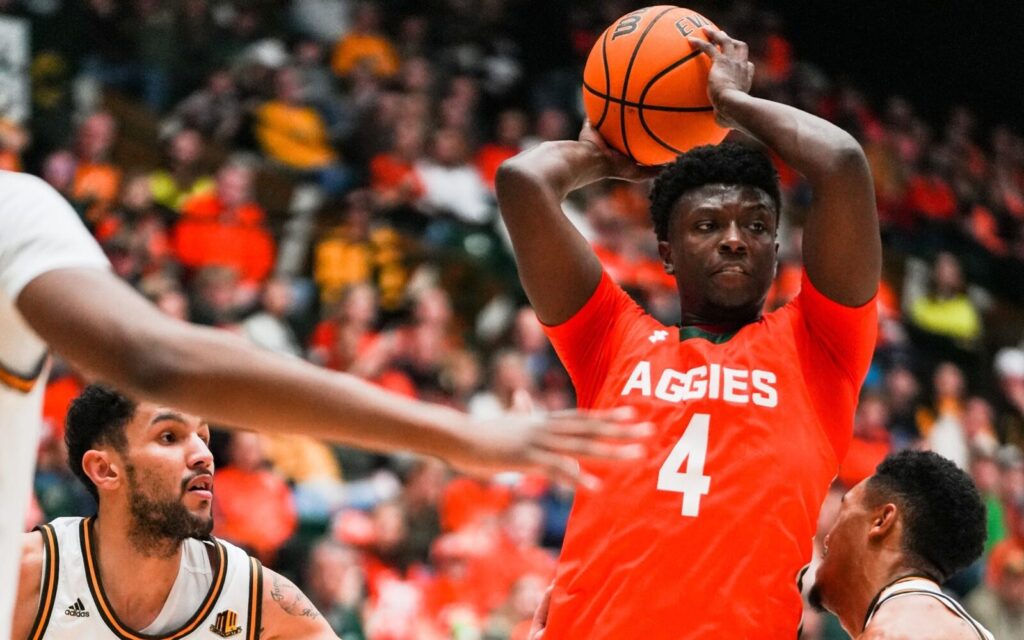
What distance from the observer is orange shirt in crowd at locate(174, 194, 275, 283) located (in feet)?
29.1

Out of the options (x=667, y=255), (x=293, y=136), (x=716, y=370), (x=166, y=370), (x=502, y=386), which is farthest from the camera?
(x=293, y=136)

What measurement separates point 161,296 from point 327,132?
11.0 feet

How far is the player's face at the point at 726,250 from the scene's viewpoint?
3359mm

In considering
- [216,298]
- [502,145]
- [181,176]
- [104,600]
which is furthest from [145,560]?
[502,145]

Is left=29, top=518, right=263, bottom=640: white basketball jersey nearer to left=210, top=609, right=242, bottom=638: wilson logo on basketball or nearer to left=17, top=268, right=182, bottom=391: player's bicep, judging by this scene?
left=210, top=609, right=242, bottom=638: wilson logo on basketball

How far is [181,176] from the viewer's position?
9.27 meters

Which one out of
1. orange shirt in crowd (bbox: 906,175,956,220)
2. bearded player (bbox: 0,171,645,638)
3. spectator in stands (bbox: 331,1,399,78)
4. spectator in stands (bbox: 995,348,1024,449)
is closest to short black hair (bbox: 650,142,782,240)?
bearded player (bbox: 0,171,645,638)

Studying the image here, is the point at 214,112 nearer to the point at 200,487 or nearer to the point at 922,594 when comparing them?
the point at 200,487

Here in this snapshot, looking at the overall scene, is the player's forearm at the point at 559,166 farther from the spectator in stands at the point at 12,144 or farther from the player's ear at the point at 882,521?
the spectator in stands at the point at 12,144

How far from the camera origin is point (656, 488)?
10.4 ft

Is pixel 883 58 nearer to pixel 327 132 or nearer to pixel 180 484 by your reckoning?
pixel 327 132

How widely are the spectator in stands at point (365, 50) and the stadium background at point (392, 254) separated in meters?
0.03

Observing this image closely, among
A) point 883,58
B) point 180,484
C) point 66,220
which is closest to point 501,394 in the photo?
point 180,484

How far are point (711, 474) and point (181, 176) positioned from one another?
686 centimetres
